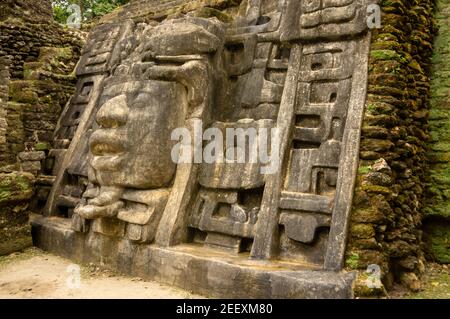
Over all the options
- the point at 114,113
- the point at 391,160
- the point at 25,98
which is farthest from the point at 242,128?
the point at 25,98

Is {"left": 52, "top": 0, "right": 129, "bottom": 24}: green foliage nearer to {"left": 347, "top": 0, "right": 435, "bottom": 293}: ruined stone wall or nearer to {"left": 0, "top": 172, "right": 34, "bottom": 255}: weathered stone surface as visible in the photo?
{"left": 0, "top": 172, "right": 34, "bottom": 255}: weathered stone surface

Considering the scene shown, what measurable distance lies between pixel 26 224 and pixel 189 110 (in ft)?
9.46

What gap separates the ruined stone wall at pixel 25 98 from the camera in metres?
5.71

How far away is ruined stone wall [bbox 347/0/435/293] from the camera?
12.2ft

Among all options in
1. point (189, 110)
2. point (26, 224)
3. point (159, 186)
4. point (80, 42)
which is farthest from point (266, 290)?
point (80, 42)

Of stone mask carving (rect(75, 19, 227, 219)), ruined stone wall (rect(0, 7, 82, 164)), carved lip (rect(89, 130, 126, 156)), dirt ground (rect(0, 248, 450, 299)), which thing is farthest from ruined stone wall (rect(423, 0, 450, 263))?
ruined stone wall (rect(0, 7, 82, 164))

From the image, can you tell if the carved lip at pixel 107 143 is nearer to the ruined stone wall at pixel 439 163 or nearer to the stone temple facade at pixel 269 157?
the stone temple facade at pixel 269 157

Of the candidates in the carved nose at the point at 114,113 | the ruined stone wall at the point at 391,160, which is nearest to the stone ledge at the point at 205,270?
the ruined stone wall at the point at 391,160

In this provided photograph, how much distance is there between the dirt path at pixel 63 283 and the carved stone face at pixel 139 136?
3.40 ft

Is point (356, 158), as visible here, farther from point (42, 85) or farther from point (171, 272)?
point (42, 85)

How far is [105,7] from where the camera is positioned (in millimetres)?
15086

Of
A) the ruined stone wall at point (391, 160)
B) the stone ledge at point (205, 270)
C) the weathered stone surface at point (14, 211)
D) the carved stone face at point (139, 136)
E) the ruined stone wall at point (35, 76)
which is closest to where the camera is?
the stone ledge at point (205, 270)

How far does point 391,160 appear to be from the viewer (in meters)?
4.02

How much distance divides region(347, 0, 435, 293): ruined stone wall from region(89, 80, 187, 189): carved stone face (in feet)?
6.88
